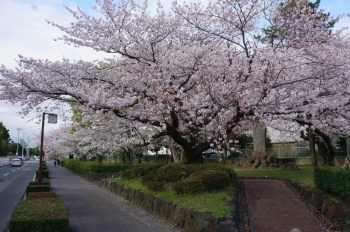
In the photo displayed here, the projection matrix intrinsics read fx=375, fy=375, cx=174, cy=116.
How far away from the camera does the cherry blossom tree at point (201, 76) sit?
11.4 metres

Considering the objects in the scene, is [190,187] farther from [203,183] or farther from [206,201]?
[206,201]

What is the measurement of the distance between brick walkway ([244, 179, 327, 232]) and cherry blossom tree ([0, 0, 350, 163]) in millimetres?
2046

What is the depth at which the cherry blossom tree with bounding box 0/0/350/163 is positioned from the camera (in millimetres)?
11422

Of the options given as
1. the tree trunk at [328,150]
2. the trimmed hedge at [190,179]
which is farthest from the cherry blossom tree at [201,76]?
the tree trunk at [328,150]

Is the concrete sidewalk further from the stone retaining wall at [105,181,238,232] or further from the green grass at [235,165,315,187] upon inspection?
the green grass at [235,165,315,187]

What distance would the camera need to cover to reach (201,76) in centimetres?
1155

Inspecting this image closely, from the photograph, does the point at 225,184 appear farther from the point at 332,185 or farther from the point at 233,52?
the point at 233,52

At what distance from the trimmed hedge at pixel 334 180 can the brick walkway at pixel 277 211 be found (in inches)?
31.8

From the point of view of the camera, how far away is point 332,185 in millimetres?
9320

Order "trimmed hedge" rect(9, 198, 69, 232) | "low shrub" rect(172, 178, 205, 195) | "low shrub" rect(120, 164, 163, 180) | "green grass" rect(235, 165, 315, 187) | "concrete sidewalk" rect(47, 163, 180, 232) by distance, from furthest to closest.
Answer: "low shrub" rect(120, 164, 163, 180)
"green grass" rect(235, 165, 315, 187)
"low shrub" rect(172, 178, 205, 195)
"concrete sidewalk" rect(47, 163, 180, 232)
"trimmed hedge" rect(9, 198, 69, 232)

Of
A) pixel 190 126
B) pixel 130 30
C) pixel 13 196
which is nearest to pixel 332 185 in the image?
pixel 190 126

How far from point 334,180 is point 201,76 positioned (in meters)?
4.79

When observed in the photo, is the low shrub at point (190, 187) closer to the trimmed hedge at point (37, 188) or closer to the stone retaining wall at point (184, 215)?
the stone retaining wall at point (184, 215)

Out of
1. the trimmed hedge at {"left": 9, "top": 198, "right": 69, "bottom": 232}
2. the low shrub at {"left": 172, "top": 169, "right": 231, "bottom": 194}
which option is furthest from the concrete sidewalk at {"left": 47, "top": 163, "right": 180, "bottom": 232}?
the trimmed hedge at {"left": 9, "top": 198, "right": 69, "bottom": 232}
